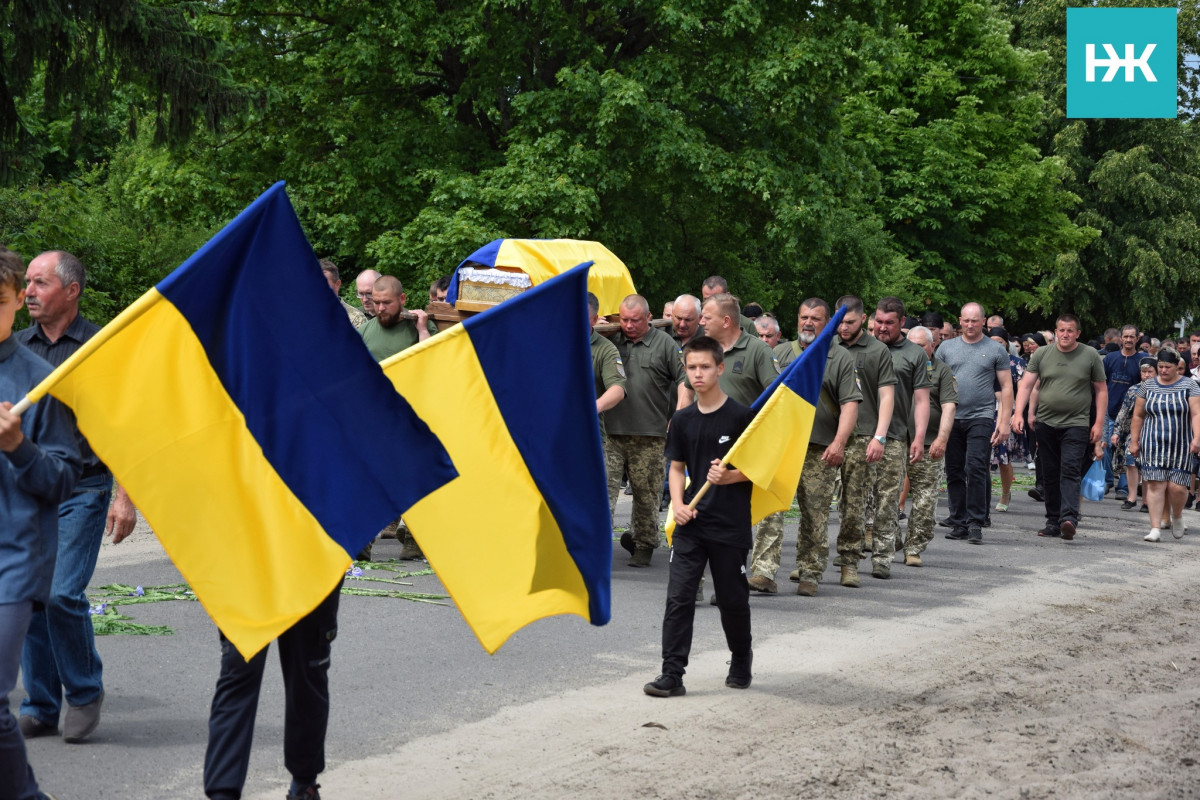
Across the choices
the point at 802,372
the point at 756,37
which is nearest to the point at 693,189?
the point at 756,37

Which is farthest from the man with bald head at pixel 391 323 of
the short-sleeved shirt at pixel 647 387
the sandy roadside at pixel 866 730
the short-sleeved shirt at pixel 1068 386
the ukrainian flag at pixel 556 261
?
the short-sleeved shirt at pixel 1068 386

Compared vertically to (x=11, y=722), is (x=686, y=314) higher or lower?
higher

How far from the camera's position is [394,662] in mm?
7637

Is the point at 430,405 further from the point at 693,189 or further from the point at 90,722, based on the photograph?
the point at 693,189

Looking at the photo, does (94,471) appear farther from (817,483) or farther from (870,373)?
(870,373)

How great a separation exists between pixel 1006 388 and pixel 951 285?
2525cm

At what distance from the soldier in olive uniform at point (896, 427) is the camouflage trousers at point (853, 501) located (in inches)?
11.6

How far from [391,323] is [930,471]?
500 cm

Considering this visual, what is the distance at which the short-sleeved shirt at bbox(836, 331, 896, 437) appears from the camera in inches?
424

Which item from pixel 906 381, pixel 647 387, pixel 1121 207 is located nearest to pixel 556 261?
pixel 647 387

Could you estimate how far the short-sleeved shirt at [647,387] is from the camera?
37.3ft

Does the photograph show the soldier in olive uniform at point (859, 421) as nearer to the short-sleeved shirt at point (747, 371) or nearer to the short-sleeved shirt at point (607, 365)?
the short-sleeved shirt at point (747, 371)

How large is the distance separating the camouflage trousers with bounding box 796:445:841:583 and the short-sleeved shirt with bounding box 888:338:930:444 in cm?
139

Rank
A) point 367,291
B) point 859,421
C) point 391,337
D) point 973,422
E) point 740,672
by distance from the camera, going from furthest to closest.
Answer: point 973,422 → point 367,291 → point 859,421 → point 391,337 → point 740,672
